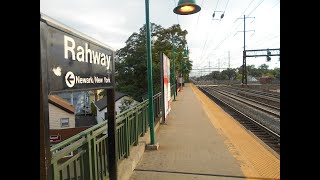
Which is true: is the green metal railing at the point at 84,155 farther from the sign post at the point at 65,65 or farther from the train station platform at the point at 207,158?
the train station platform at the point at 207,158

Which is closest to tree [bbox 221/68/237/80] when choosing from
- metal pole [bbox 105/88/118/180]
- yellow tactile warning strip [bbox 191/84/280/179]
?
yellow tactile warning strip [bbox 191/84/280/179]

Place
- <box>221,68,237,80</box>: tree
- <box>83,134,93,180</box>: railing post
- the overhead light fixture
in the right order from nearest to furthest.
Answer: <box>83,134,93,180</box>: railing post < the overhead light fixture < <box>221,68,237,80</box>: tree

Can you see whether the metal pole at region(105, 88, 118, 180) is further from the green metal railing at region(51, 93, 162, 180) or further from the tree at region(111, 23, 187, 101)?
the tree at region(111, 23, 187, 101)

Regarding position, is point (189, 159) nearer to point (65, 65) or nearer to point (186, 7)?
point (186, 7)

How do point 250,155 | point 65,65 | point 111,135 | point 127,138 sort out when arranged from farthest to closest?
point 250,155, point 127,138, point 111,135, point 65,65

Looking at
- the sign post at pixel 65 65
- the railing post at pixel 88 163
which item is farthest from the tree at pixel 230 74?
the sign post at pixel 65 65

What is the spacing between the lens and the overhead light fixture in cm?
659

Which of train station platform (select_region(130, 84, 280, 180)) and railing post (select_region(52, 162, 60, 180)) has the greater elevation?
railing post (select_region(52, 162, 60, 180))

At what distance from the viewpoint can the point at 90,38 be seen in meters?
3.06

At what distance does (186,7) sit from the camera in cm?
671

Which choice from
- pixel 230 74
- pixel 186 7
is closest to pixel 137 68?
pixel 186 7

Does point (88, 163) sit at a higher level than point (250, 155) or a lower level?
higher
